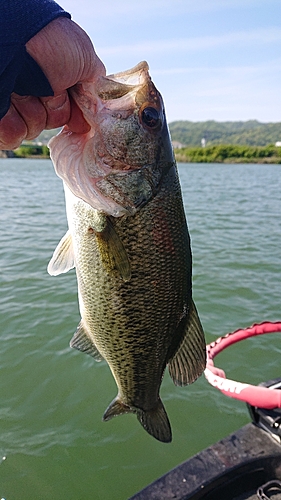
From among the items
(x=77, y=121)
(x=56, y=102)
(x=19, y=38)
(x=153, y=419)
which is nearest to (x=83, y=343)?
(x=153, y=419)

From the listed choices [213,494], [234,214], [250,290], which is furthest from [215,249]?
[213,494]

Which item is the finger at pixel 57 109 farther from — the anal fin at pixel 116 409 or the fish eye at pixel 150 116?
the anal fin at pixel 116 409

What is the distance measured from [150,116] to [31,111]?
555mm

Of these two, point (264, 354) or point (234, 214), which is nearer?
point (264, 354)

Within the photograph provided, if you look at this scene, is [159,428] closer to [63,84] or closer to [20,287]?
[63,84]

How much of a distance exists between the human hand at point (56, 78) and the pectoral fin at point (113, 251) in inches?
19.1

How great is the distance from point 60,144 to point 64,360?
5.07 meters

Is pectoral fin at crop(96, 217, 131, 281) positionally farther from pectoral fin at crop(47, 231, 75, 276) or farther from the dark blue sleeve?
the dark blue sleeve

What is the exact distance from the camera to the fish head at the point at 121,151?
1.87 meters

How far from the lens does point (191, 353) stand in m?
2.21

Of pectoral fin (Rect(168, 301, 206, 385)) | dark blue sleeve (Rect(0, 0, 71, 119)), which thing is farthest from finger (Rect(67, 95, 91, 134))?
pectoral fin (Rect(168, 301, 206, 385))

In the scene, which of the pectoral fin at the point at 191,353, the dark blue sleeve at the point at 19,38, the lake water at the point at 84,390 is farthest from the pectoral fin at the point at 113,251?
the lake water at the point at 84,390

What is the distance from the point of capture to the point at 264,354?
21.6ft

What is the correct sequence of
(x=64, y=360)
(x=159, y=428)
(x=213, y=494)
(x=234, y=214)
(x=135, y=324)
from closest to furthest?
(x=135, y=324)
(x=159, y=428)
(x=213, y=494)
(x=64, y=360)
(x=234, y=214)
